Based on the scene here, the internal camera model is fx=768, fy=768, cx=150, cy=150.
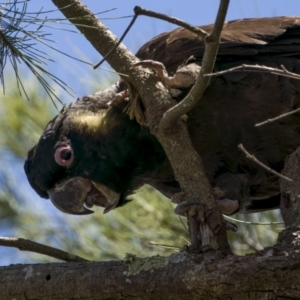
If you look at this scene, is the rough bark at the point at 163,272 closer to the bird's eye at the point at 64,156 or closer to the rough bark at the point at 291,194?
the rough bark at the point at 291,194

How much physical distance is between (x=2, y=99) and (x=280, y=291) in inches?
125

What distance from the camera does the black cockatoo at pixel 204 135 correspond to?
333 centimetres

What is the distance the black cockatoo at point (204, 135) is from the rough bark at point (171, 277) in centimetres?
84

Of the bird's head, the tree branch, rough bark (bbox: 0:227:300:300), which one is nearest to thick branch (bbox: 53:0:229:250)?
rough bark (bbox: 0:227:300:300)

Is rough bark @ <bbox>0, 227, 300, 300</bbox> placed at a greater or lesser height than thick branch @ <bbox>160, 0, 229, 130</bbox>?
lesser

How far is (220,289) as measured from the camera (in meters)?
2.36

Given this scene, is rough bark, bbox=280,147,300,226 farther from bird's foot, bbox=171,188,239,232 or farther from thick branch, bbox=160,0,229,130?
thick branch, bbox=160,0,229,130

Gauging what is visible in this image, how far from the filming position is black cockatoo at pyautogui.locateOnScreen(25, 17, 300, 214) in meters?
3.33

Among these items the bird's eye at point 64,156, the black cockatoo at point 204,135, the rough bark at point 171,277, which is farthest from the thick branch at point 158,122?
the bird's eye at point 64,156

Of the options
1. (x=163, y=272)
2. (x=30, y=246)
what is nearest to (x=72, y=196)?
(x=30, y=246)

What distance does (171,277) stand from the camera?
8.08 feet

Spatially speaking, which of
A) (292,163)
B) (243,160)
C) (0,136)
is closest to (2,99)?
(0,136)

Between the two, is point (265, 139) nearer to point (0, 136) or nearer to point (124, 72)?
point (124, 72)

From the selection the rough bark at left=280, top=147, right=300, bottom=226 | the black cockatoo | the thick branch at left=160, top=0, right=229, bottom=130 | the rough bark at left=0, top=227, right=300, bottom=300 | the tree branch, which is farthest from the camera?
the black cockatoo
